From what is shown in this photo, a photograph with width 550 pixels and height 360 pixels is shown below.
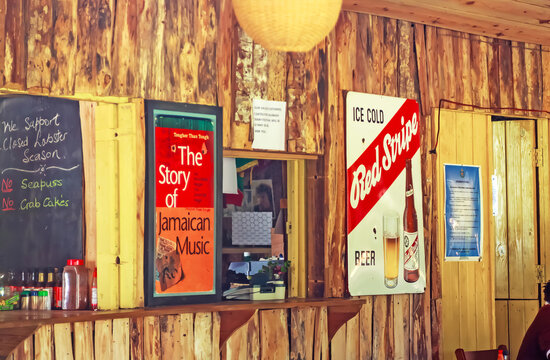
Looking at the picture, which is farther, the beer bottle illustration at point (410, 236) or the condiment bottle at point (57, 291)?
the beer bottle illustration at point (410, 236)

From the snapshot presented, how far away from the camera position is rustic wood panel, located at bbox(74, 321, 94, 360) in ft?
12.1

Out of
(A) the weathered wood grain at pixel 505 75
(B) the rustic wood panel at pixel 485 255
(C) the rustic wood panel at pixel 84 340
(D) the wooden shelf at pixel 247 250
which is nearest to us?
(C) the rustic wood panel at pixel 84 340

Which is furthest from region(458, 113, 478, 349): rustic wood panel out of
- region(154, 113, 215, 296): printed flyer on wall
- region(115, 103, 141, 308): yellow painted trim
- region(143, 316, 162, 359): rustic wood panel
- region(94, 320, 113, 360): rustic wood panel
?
region(94, 320, 113, 360): rustic wood panel

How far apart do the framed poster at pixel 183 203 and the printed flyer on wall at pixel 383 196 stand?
903 millimetres

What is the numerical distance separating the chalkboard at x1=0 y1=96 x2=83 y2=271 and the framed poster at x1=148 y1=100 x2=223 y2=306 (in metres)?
0.43

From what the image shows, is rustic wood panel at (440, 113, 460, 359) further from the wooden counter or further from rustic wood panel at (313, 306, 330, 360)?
rustic wood panel at (313, 306, 330, 360)

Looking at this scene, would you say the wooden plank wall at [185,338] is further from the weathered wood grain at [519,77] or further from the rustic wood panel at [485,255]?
the weathered wood grain at [519,77]

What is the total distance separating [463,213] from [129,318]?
2.46 meters

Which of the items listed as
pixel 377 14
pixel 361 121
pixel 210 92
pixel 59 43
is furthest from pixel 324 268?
pixel 59 43

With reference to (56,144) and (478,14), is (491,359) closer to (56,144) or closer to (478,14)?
(478,14)


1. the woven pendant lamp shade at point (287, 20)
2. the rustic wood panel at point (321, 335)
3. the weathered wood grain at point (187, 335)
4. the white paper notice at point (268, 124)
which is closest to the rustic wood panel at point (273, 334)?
the rustic wood panel at point (321, 335)

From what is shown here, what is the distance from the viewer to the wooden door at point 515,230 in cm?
564

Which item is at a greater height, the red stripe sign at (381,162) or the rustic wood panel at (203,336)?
the red stripe sign at (381,162)

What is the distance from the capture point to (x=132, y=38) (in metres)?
4.02
